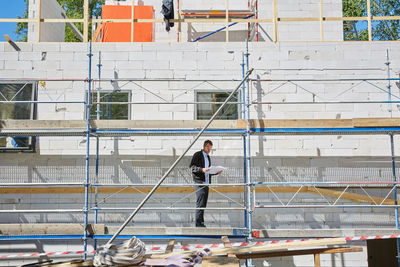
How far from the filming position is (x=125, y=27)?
44.8 feet

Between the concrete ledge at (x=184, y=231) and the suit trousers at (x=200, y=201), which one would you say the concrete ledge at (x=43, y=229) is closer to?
the concrete ledge at (x=184, y=231)

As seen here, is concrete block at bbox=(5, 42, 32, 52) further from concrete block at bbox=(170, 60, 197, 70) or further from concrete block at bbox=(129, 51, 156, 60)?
concrete block at bbox=(170, 60, 197, 70)

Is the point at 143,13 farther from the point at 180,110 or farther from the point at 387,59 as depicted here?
the point at 387,59

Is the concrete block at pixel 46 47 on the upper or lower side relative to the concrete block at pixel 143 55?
upper

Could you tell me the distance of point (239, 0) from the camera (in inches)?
566

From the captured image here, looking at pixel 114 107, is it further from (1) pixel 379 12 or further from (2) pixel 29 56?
(1) pixel 379 12

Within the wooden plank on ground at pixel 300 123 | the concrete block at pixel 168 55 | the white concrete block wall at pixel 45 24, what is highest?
the white concrete block wall at pixel 45 24

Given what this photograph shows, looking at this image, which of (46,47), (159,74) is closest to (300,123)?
(159,74)

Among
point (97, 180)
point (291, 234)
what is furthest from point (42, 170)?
point (291, 234)

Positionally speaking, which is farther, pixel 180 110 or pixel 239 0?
pixel 239 0

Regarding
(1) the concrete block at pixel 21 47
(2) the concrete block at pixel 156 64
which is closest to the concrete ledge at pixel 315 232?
(2) the concrete block at pixel 156 64

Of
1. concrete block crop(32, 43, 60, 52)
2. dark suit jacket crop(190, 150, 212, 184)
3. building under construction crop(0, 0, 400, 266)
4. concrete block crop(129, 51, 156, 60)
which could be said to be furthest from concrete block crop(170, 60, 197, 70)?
concrete block crop(32, 43, 60, 52)

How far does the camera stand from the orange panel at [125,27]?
13.5 meters

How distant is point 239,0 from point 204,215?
A: 25.2 feet
